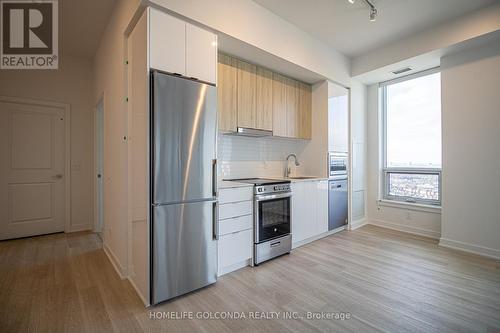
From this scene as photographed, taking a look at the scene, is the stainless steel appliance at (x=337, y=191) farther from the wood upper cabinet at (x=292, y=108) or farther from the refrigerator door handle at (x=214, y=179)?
the refrigerator door handle at (x=214, y=179)

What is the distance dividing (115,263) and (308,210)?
8.57 feet

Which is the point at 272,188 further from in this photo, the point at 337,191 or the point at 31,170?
the point at 31,170

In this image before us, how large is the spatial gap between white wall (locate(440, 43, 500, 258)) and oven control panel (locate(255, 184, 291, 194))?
94.4 inches

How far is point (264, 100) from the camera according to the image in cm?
345

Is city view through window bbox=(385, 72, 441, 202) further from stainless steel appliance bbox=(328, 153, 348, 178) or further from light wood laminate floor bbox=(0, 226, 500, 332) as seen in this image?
light wood laminate floor bbox=(0, 226, 500, 332)

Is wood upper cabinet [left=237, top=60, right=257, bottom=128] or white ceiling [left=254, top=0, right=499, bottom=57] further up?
white ceiling [left=254, top=0, right=499, bottom=57]

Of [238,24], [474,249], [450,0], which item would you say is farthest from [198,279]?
[450,0]

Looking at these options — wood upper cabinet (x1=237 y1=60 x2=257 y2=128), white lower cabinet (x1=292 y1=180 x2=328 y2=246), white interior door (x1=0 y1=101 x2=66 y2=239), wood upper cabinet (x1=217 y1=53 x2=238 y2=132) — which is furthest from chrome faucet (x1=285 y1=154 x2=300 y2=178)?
white interior door (x1=0 y1=101 x2=66 y2=239)

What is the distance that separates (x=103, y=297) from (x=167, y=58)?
7.33ft

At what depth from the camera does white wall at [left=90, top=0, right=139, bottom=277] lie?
8.15ft

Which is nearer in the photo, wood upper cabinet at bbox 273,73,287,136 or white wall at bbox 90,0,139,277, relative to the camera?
white wall at bbox 90,0,139,277

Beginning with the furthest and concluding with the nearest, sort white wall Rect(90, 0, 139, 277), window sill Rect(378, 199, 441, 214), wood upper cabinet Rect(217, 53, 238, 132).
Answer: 1. window sill Rect(378, 199, 441, 214)
2. wood upper cabinet Rect(217, 53, 238, 132)
3. white wall Rect(90, 0, 139, 277)

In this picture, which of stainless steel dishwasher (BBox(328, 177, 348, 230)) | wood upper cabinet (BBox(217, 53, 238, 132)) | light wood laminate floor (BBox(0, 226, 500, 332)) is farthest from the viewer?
stainless steel dishwasher (BBox(328, 177, 348, 230))

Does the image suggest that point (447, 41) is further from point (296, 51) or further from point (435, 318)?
point (435, 318)
